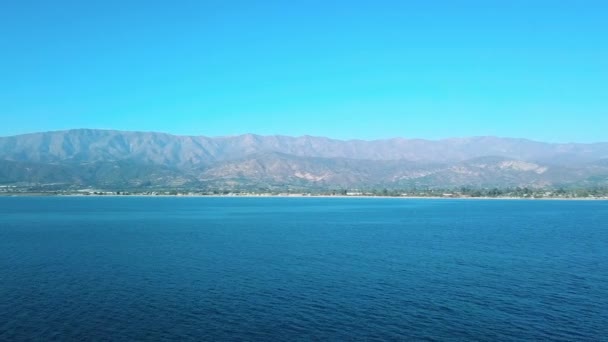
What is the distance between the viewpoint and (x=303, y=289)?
152 ft

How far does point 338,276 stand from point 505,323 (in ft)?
65.0

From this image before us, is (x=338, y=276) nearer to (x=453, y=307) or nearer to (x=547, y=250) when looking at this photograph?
(x=453, y=307)

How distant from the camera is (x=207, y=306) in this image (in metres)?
40.5

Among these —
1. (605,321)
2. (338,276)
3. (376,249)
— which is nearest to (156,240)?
(376,249)

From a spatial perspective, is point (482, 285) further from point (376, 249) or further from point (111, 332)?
point (111, 332)

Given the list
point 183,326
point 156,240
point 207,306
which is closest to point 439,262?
point 207,306

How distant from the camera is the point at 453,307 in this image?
40344 millimetres

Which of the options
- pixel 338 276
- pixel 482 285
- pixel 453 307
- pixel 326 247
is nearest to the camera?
pixel 453 307

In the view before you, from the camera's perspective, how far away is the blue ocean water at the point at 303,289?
115ft

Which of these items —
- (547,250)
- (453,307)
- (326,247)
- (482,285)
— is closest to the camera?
(453,307)

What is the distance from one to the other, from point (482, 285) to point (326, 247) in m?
31.6

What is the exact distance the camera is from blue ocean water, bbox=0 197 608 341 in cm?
3494

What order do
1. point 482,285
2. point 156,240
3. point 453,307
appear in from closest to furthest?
point 453,307
point 482,285
point 156,240

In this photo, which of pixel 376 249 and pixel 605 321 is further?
pixel 376 249
